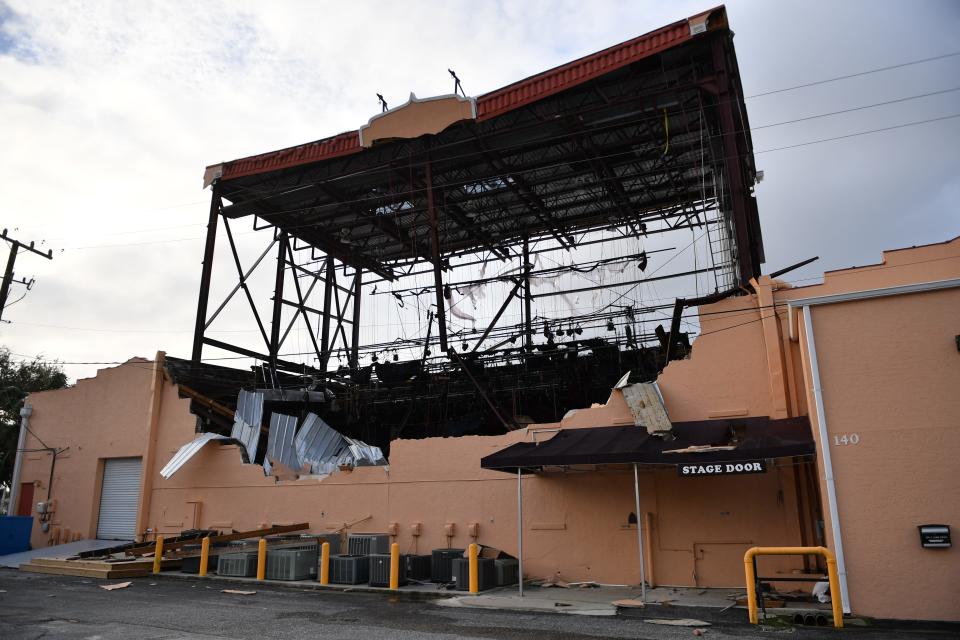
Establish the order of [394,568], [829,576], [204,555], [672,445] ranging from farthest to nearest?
[204,555] → [394,568] → [672,445] → [829,576]

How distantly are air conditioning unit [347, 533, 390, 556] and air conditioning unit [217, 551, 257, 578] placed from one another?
241 centimetres

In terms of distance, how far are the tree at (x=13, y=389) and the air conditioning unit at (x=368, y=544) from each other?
27.9 meters

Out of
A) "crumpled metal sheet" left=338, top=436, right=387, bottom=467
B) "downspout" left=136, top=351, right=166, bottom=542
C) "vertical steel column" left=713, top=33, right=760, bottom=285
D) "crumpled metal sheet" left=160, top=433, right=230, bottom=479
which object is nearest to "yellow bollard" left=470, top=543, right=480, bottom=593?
"crumpled metal sheet" left=338, top=436, right=387, bottom=467

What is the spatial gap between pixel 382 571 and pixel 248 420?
33.6ft

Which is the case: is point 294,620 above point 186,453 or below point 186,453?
below

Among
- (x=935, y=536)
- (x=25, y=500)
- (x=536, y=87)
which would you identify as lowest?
(x=935, y=536)

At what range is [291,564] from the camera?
55.7 ft

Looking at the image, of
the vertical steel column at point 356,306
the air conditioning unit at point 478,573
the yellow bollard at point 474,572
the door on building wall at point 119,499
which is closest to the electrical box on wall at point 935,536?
the yellow bollard at point 474,572

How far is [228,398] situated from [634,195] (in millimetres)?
17455

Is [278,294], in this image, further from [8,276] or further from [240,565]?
[240,565]

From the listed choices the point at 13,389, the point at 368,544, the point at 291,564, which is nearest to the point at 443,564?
the point at 368,544

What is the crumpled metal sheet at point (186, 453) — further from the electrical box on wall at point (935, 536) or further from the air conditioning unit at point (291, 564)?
the electrical box on wall at point (935, 536)

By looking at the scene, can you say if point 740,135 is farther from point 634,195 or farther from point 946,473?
point 946,473

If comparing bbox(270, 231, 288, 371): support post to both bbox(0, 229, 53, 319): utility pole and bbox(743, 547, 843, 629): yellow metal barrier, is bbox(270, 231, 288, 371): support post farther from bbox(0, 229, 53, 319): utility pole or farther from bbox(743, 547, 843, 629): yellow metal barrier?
bbox(743, 547, 843, 629): yellow metal barrier
